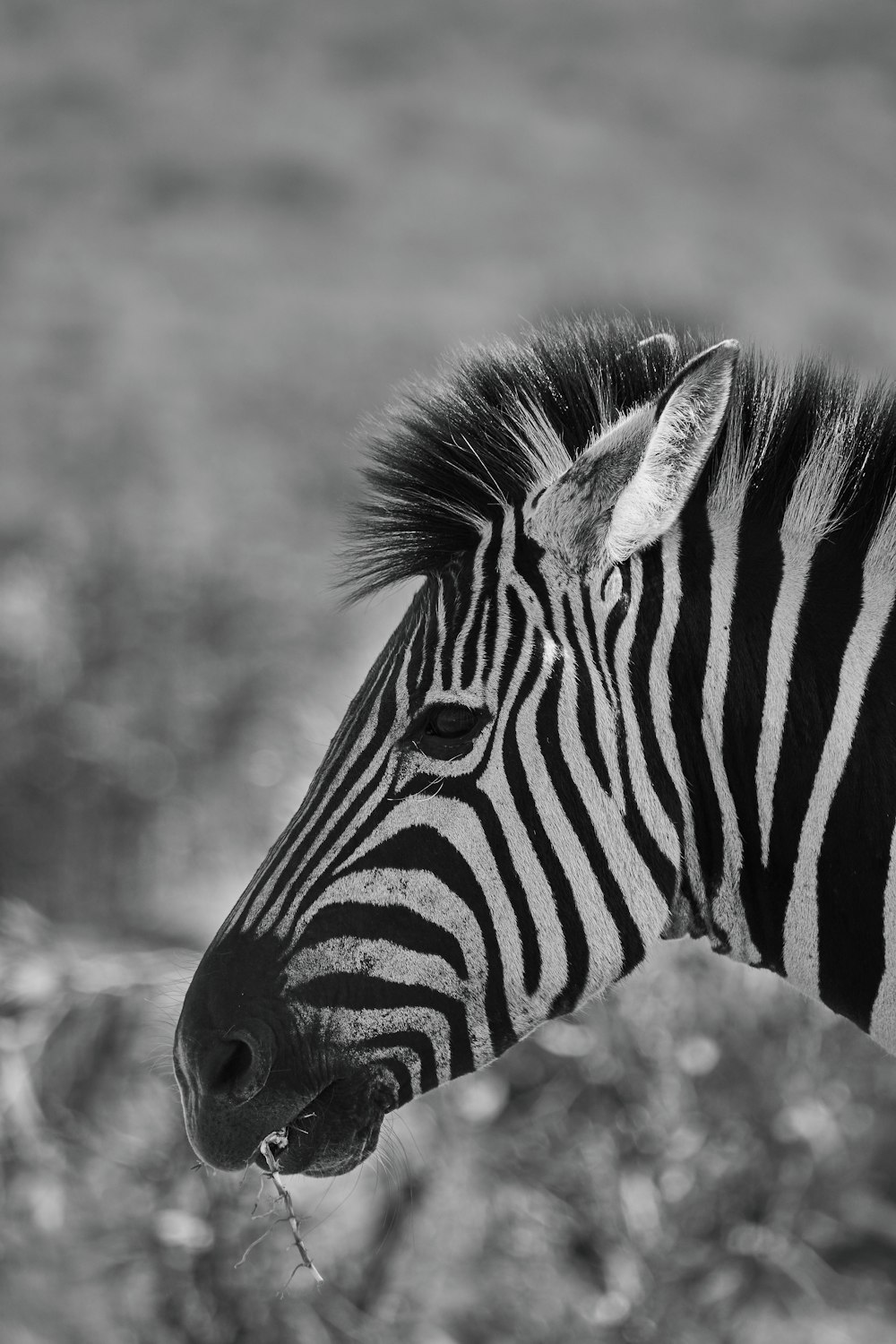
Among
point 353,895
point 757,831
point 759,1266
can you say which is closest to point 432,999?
point 353,895

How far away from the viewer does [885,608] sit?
227cm

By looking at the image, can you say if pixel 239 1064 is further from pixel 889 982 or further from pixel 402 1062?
pixel 889 982

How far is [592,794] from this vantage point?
222cm

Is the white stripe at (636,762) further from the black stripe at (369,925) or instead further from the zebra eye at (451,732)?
the black stripe at (369,925)

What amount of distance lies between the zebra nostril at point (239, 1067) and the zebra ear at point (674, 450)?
111 centimetres

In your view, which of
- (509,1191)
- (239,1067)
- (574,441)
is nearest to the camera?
(239,1067)

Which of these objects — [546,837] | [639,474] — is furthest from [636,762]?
[639,474]

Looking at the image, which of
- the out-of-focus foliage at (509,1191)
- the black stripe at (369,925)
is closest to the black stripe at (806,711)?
the black stripe at (369,925)

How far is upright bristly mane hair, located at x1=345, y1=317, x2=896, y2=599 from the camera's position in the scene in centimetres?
235

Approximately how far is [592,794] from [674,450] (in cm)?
65

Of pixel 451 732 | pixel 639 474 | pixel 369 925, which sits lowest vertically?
pixel 369 925

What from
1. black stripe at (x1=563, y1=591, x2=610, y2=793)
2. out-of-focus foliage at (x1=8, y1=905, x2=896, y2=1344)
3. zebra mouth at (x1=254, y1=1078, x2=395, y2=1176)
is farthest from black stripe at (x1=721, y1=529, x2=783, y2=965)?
out-of-focus foliage at (x1=8, y1=905, x2=896, y2=1344)

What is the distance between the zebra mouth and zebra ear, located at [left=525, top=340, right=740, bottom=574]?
1065 mm

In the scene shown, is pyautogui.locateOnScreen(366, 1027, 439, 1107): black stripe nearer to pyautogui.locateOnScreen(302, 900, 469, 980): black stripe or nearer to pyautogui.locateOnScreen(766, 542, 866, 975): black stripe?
pyautogui.locateOnScreen(302, 900, 469, 980): black stripe
